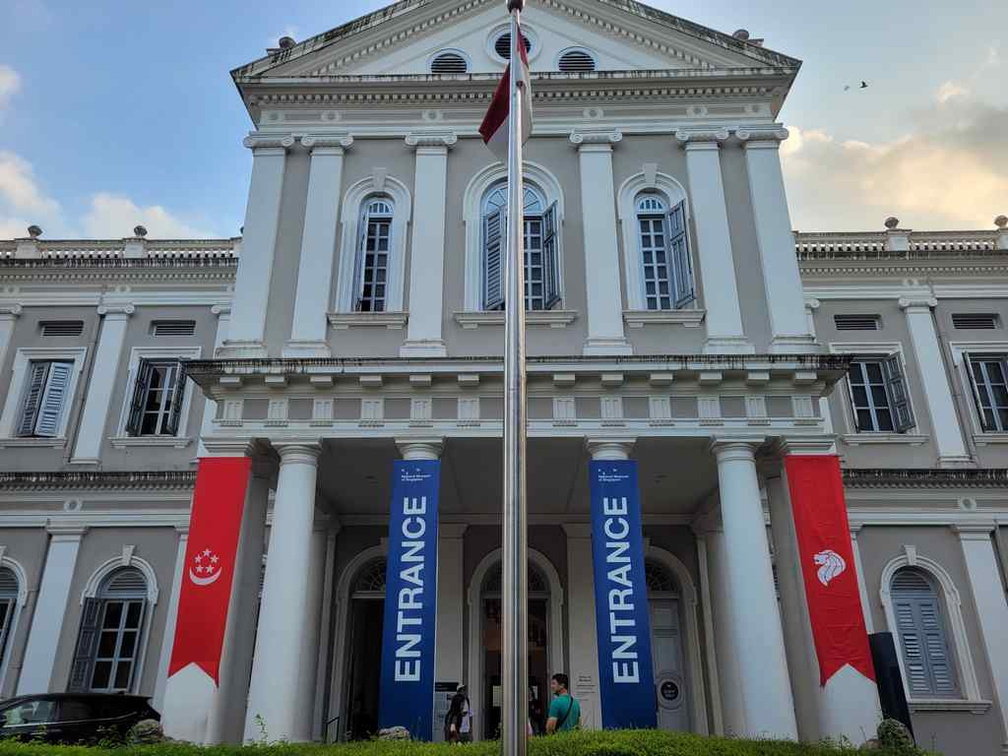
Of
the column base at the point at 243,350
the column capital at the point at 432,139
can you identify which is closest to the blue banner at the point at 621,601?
the column base at the point at 243,350

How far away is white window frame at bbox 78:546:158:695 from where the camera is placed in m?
18.7

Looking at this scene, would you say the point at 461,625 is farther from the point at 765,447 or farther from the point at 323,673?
the point at 765,447

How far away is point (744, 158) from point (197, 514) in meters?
11.8

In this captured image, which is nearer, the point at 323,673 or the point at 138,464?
the point at 323,673

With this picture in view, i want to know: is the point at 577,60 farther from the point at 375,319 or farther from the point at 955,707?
the point at 955,707

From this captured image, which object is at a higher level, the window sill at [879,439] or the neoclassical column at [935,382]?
the neoclassical column at [935,382]

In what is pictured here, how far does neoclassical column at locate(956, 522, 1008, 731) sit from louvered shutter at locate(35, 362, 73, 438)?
22.2m

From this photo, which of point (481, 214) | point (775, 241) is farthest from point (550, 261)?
point (775, 241)

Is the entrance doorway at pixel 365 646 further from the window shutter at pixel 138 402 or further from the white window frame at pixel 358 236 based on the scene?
the window shutter at pixel 138 402

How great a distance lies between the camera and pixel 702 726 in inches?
642

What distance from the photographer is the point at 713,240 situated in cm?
1490

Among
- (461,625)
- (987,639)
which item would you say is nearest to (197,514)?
(461,625)

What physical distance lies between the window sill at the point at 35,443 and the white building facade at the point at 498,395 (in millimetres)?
148

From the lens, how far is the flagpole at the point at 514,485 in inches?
271
